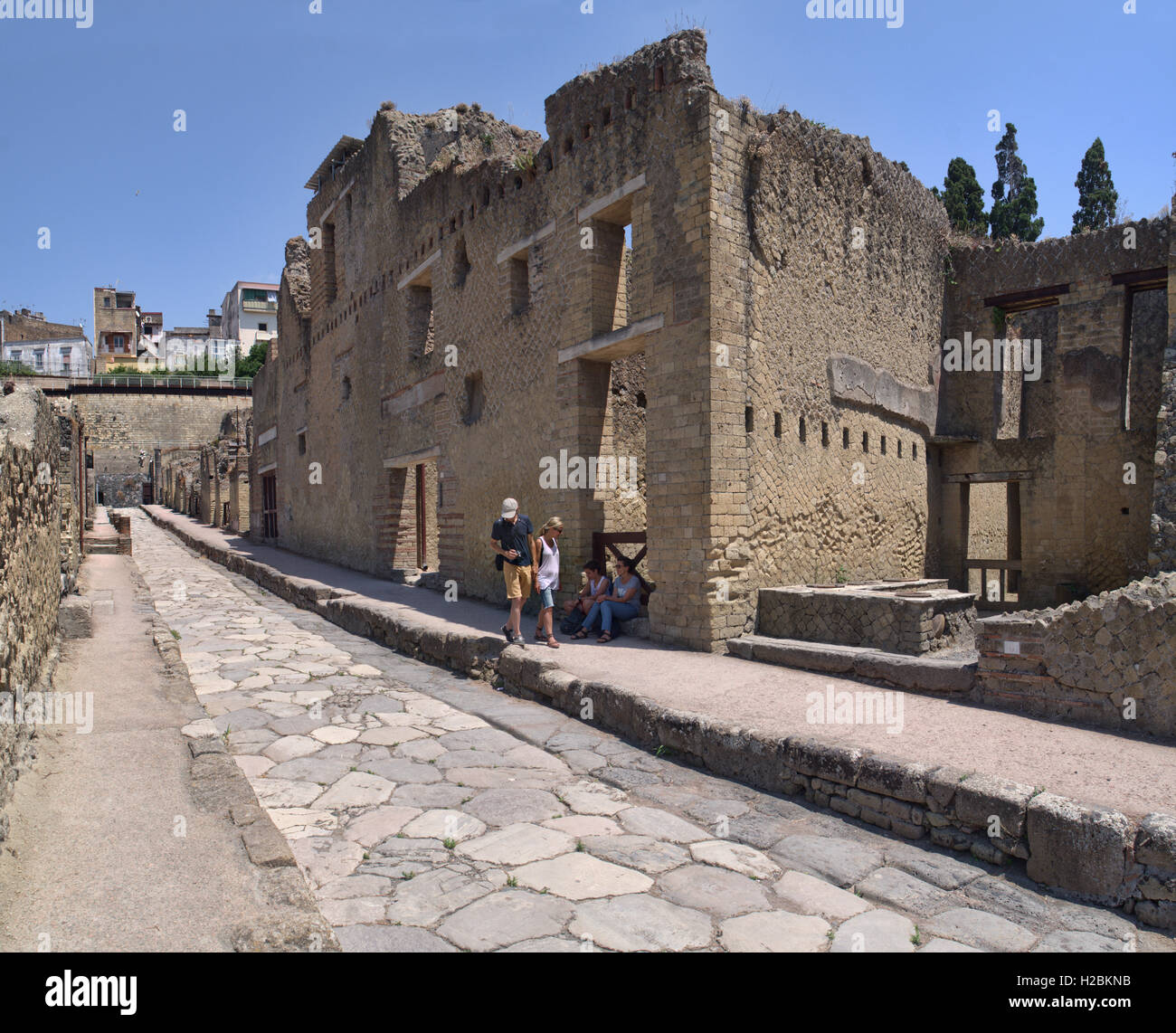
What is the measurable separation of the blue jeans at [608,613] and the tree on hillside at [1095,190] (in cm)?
2154

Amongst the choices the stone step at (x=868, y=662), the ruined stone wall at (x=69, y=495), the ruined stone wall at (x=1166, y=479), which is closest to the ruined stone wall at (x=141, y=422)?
the ruined stone wall at (x=69, y=495)

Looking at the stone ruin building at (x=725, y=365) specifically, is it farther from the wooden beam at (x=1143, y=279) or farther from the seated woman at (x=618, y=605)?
the seated woman at (x=618, y=605)

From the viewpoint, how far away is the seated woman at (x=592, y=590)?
28.2 ft

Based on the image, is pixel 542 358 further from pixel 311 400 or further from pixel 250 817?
pixel 311 400

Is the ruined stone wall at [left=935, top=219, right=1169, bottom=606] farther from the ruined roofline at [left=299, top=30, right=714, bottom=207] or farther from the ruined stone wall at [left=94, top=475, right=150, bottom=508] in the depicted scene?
the ruined stone wall at [left=94, top=475, right=150, bottom=508]

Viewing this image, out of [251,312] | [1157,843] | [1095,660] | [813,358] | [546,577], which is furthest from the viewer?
[251,312]

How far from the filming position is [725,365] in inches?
299

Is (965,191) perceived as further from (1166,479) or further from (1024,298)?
(1166,479)

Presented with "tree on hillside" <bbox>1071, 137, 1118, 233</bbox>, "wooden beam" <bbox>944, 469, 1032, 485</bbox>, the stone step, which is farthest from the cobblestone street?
"tree on hillside" <bbox>1071, 137, 1118, 233</bbox>

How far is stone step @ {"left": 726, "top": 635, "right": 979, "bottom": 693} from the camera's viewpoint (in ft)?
19.2

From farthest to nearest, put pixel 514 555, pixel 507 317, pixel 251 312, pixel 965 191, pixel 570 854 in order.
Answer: pixel 251 312
pixel 965 191
pixel 507 317
pixel 514 555
pixel 570 854

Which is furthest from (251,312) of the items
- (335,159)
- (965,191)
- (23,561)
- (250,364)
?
(23,561)

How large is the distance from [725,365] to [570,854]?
5049mm

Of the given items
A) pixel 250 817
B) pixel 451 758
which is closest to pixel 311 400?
pixel 451 758
